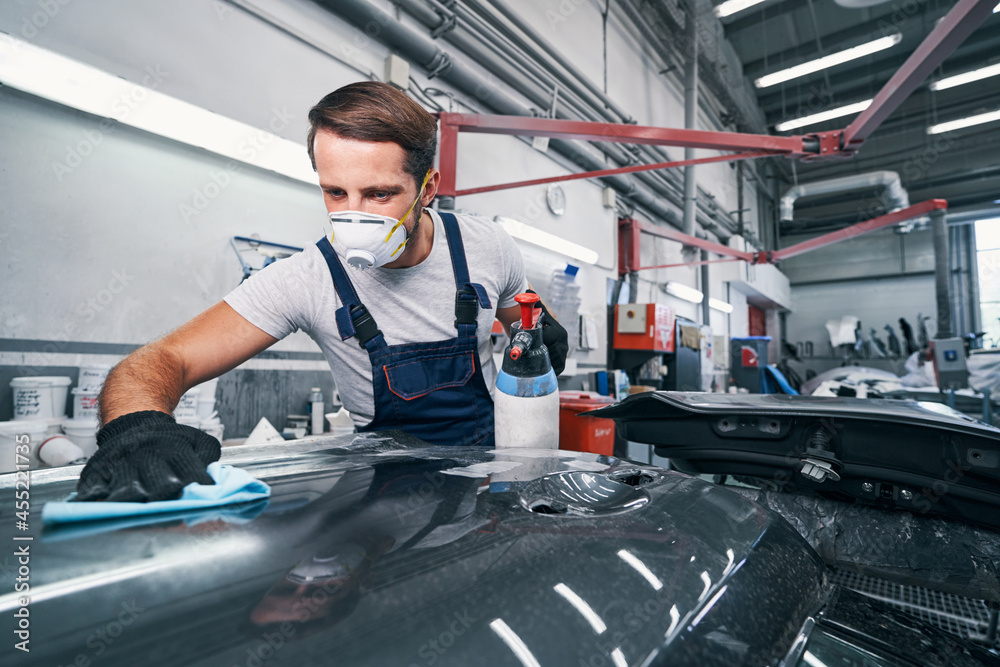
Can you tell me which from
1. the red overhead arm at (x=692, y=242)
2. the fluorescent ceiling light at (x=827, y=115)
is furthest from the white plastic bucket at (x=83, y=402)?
the fluorescent ceiling light at (x=827, y=115)

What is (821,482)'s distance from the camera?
0.82m

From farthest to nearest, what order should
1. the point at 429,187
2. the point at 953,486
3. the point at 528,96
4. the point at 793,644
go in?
1. the point at 528,96
2. the point at 429,187
3. the point at 953,486
4. the point at 793,644

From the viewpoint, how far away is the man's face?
43.0 inches

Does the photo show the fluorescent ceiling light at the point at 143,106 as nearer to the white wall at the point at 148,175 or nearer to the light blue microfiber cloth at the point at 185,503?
the white wall at the point at 148,175

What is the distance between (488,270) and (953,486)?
3.54ft

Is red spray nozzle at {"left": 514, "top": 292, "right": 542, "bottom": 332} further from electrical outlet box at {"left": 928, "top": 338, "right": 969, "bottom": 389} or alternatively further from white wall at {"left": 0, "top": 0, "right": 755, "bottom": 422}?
electrical outlet box at {"left": 928, "top": 338, "right": 969, "bottom": 389}

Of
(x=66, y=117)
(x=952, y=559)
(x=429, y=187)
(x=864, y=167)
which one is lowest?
(x=952, y=559)

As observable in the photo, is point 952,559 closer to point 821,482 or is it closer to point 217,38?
point 821,482

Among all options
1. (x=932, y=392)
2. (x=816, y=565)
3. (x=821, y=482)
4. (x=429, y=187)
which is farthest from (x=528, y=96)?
(x=932, y=392)

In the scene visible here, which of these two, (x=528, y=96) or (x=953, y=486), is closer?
(x=953, y=486)

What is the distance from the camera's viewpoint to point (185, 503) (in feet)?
1.47

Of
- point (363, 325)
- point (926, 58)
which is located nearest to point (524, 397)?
point (363, 325)

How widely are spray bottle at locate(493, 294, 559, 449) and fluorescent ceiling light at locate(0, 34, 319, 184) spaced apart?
1.78 m

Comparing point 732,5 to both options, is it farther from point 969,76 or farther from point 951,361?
point 969,76
